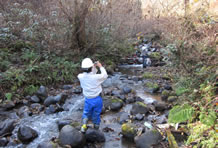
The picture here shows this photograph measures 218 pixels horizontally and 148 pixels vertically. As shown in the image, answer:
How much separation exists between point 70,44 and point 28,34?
2152mm

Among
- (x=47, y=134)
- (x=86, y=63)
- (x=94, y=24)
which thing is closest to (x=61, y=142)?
(x=47, y=134)

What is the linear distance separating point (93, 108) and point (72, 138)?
0.89 meters

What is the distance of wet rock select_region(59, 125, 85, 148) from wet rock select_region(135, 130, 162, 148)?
126cm

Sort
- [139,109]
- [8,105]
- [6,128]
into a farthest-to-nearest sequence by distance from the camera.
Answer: [8,105], [139,109], [6,128]

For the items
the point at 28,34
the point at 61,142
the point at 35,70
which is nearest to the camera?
the point at 61,142

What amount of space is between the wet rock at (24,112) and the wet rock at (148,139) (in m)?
3.69

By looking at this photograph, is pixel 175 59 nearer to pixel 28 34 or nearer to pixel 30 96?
pixel 30 96

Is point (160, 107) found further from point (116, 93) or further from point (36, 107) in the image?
point (36, 107)

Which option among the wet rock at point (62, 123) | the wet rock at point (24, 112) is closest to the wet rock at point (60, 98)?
the wet rock at point (24, 112)

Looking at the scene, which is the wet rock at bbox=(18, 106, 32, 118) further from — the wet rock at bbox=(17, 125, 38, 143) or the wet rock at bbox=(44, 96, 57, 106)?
the wet rock at bbox=(17, 125, 38, 143)

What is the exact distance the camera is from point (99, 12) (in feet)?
37.1

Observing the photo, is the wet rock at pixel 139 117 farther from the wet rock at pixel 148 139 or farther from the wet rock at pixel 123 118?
the wet rock at pixel 148 139

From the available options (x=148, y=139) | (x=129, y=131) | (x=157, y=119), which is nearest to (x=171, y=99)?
(x=157, y=119)

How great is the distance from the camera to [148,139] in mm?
4316
